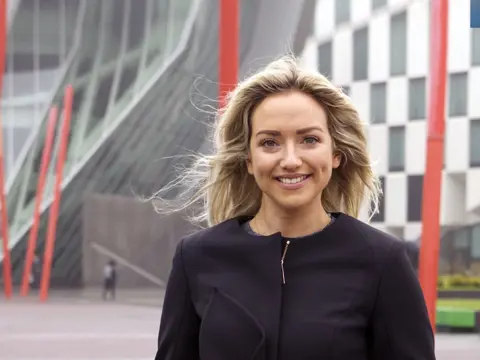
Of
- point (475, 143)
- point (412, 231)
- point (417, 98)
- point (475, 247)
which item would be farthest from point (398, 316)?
point (475, 247)

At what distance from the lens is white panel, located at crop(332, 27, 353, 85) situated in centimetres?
3306

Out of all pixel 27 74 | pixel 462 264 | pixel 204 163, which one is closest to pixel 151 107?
pixel 27 74

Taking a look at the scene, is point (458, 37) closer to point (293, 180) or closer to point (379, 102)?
point (379, 102)

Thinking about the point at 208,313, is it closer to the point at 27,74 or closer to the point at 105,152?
the point at 105,152

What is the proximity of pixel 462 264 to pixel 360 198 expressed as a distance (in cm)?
3139

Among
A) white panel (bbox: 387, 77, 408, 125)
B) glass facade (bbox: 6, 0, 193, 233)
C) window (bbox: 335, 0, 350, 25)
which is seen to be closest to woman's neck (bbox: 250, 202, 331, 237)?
glass facade (bbox: 6, 0, 193, 233)

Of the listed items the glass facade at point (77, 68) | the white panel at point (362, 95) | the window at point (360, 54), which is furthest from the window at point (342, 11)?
the glass facade at point (77, 68)

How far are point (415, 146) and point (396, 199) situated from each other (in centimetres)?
192

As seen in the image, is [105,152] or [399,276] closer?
[399,276]

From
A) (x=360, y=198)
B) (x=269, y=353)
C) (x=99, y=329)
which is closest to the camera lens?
(x=269, y=353)

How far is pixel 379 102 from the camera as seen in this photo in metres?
32.6

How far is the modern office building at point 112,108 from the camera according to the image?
106ft

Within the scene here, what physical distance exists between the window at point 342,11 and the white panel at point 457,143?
5033 millimetres

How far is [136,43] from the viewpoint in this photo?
109ft
